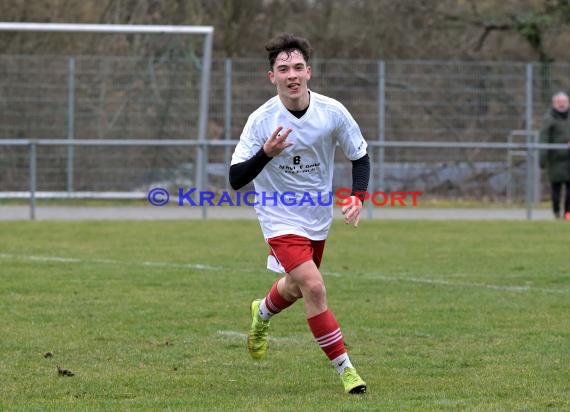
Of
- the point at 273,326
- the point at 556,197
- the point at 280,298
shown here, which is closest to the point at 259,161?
the point at 280,298

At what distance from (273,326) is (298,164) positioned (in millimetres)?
2356

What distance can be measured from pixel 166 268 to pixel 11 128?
9.40 m

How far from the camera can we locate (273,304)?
734cm

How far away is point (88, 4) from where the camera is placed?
27.5m

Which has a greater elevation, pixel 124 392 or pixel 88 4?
pixel 88 4

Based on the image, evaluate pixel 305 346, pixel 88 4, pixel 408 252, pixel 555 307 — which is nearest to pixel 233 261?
pixel 408 252

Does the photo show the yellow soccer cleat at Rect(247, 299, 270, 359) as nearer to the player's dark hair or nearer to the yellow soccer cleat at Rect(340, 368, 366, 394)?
the yellow soccer cleat at Rect(340, 368, 366, 394)

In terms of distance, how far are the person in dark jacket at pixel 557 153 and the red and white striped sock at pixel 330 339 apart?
13101 mm

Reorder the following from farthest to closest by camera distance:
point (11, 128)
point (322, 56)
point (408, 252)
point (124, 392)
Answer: point (322, 56), point (11, 128), point (408, 252), point (124, 392)

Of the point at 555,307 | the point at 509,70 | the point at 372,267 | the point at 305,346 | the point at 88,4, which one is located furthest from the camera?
the point at 88,4

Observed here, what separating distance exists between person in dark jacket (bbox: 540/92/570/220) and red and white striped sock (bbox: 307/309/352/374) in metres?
13.1

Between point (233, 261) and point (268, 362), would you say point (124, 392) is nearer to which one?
point (268, 362)

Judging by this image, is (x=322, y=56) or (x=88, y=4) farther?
(x=322, y=56)

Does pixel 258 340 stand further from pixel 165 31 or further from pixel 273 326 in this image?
pixel 165 31
